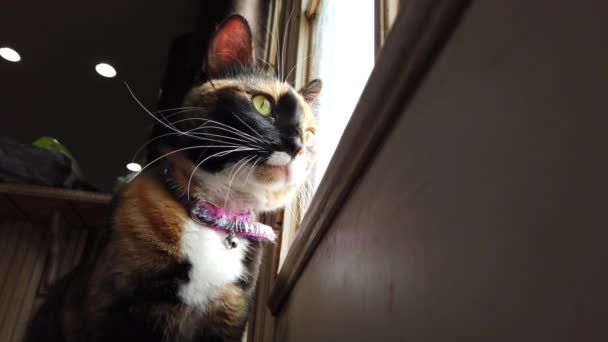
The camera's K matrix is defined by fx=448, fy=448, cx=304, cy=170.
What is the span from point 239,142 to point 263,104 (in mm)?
110

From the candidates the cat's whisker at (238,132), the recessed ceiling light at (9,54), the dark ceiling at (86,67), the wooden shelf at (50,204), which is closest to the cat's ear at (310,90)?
the cat's whisker at (238,132)

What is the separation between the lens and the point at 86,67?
2684 millimetres

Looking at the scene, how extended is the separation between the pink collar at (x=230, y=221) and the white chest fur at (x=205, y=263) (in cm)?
1

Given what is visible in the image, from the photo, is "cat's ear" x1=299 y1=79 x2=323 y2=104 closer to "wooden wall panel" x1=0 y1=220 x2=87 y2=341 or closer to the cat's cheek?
the cat's cheek

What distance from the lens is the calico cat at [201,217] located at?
648 millimetres

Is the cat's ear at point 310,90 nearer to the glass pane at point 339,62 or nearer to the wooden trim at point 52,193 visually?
the glass pane at point 339,62

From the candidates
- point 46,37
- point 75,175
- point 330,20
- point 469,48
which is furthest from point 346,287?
point 46,37

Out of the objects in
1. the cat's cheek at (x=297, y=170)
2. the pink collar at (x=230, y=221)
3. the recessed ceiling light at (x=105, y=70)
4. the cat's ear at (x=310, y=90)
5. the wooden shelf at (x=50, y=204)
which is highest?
the recessed ceiling light at (x=105, y=70)

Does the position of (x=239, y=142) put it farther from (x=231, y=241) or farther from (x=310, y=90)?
(x=310, y=90)

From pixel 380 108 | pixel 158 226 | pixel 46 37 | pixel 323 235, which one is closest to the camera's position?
pixel 380 108

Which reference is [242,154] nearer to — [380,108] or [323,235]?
[323,235]

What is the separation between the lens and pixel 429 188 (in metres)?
0.32

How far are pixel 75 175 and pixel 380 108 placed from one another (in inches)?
69.2

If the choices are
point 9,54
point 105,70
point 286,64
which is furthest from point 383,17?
point 9,54
